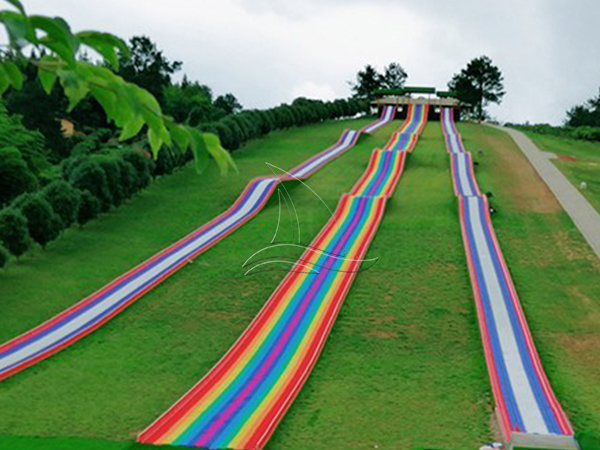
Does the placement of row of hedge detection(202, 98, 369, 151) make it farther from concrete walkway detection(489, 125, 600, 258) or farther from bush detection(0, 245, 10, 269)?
bush detection(0, 245, 10, 269)

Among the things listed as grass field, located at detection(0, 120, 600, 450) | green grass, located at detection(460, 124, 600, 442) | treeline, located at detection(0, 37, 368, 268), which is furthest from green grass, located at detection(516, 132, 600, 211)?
treeline, located at detection(0, 37, 368, 268)

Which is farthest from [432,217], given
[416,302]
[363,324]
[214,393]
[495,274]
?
[214,393]

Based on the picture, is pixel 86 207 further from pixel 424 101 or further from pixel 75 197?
pixel 424 101

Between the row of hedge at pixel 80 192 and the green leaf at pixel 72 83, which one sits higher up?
the green leaf at pixel 72 83

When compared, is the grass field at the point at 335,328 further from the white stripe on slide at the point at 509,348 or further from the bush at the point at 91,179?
the bush at the point at 91,179

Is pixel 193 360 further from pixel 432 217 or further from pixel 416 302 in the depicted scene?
pixel 432 217

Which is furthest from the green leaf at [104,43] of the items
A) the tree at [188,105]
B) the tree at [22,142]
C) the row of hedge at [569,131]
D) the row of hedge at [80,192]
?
the tree at [188,105]
